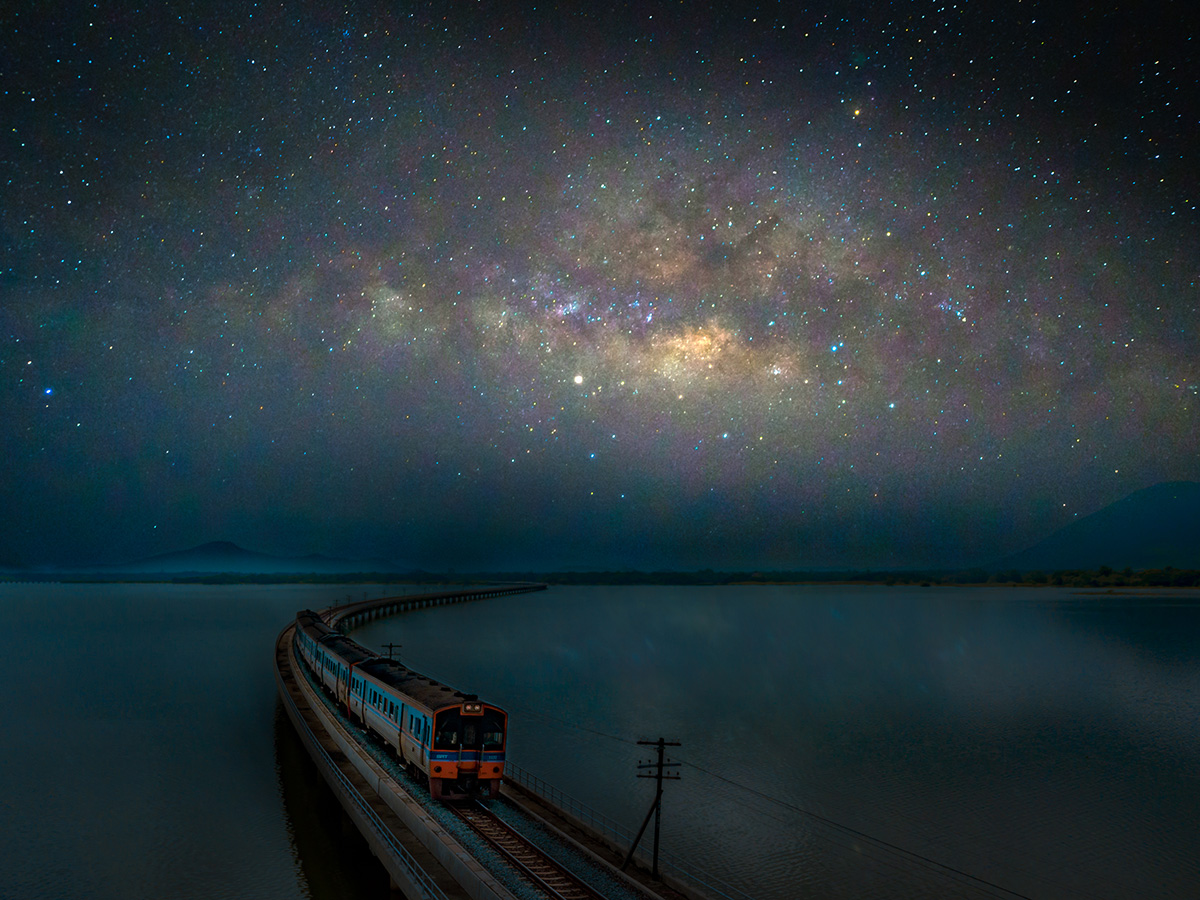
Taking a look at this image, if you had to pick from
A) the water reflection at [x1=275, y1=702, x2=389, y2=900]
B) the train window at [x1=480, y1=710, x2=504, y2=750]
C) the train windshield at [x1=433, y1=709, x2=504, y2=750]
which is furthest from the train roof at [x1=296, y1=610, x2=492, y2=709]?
the water reflection at [x1=275, y1=702, x2=389, y2=900]

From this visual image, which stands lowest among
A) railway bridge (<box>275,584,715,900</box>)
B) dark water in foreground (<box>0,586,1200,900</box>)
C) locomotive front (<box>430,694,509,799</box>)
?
dark water in foreground (<box>0,586,1200,900</box>)

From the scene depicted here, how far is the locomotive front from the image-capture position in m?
25.2

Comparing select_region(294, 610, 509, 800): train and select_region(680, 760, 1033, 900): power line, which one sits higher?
select_region(294, 610, 509, 800): train

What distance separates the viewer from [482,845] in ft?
71.3

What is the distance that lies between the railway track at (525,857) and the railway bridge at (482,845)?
1.0 inches

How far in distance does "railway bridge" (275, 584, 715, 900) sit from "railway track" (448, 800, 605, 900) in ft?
0.08

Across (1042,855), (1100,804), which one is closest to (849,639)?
(1100,804)

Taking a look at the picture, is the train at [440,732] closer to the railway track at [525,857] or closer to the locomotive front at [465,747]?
the locomotive front at [465,747]

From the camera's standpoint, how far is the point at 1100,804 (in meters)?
37.7

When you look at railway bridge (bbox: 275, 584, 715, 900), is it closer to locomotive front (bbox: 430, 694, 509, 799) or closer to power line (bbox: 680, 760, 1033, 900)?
locomotive front (bbox: 430, 694, 509, 799)

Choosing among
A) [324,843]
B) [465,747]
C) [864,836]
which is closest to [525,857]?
[465,747]

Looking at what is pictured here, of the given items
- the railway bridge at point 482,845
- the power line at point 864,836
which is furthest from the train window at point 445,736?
the power line at point 864,836

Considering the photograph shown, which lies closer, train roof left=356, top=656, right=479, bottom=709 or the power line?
train roof left=356, top=656, right=479, bottom=709

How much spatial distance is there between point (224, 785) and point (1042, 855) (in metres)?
34.3
